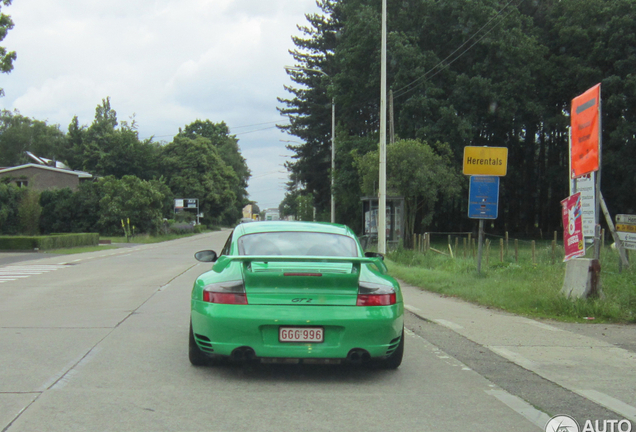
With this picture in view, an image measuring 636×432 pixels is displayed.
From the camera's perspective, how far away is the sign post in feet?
46.8

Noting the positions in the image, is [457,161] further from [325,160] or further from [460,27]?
[325,160]

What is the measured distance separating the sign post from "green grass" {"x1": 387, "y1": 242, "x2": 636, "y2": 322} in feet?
3.75

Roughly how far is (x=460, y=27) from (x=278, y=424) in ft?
122

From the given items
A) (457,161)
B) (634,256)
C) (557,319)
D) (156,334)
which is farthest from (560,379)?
(457,161)

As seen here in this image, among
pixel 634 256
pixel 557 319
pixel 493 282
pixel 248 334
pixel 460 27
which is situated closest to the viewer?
pixel 248 334

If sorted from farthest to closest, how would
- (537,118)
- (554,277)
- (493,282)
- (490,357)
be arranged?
1. (537,118)
2. (493,282)
3. (554,277)
4. (490,357)

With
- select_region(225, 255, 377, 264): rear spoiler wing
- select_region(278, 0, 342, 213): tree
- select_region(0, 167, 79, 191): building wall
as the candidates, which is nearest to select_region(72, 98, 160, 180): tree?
select_region(0, 167, 79, 191): building wall

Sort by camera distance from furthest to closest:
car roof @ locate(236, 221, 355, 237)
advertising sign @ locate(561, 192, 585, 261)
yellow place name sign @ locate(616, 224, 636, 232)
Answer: yellow place name sign @ locate(616, 224, 636, 232) < advertising sign @ locate(561, 192, 585, 261) < car roof @ locate(236, 221, 355, 237)

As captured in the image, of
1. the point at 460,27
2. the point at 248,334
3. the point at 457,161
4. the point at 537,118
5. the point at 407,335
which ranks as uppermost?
the point at 460,27

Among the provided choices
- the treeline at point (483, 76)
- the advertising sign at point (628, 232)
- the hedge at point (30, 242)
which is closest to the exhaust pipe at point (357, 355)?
the advertising sign at point (628, 232)

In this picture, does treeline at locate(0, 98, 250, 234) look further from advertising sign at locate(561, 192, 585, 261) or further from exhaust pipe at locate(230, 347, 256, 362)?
exhaust pipe at locate(230, 347, 256, 362)

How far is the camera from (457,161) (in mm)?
38344

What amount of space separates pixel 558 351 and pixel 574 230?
4.47 m

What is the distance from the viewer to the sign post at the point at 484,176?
1425 centimetres
